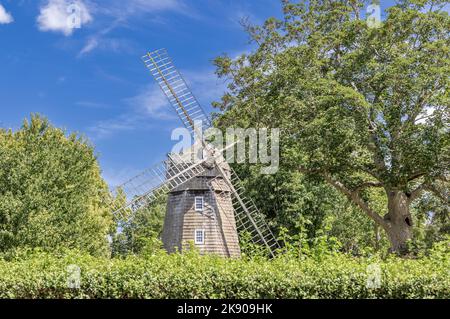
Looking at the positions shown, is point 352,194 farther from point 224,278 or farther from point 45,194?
point 224,278

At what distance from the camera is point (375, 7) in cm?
2672

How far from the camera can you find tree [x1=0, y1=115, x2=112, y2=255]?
76.1 feet

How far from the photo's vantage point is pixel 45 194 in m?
24.4

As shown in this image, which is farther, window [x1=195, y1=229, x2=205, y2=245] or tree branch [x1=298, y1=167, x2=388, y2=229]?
window [x1=195, y1=229, x2=205, y2=245]

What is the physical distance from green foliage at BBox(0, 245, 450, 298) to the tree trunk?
12032mm

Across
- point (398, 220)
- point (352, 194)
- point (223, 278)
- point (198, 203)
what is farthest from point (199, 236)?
point (223, 278)

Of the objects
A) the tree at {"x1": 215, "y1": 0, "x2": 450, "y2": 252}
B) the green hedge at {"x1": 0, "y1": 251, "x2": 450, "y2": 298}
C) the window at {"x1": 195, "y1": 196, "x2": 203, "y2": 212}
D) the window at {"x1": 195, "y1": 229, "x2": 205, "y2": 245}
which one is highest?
the tree at {"x1": 215, "y1": 0, "x2": 450, "y2": 252}

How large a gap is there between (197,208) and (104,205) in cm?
1168

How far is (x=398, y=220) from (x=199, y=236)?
10726 mm

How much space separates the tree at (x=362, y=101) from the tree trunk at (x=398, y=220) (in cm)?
5

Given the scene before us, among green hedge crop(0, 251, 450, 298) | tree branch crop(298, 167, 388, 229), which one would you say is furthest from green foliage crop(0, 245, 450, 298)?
tree branch crop(298, 167, 388, 229)

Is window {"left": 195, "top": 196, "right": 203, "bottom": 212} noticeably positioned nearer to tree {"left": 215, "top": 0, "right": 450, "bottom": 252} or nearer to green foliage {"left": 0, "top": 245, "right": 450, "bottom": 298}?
tree {"left": 215, "top": 0, "right": 450, "bottom": 252}

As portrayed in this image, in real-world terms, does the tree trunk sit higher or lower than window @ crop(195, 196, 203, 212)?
lower
